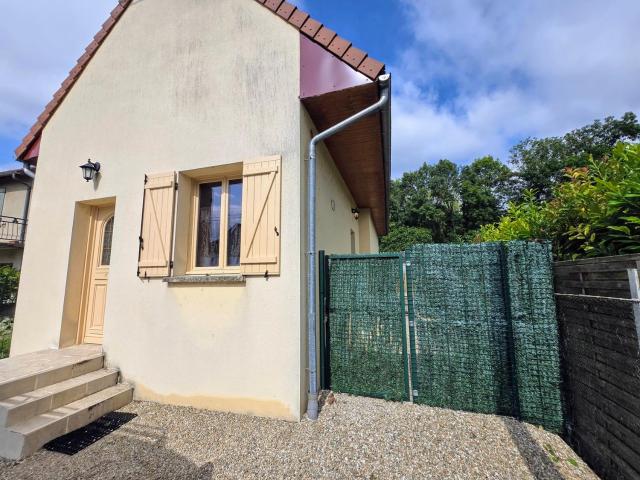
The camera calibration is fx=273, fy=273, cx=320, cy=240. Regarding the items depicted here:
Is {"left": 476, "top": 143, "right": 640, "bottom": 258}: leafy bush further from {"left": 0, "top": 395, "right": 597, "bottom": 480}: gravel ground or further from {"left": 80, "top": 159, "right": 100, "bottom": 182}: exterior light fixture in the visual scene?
{"left": 80, "top": 159, "right": 100, "bottom": 182}: exterior light fixture

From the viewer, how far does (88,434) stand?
2746 millimetres

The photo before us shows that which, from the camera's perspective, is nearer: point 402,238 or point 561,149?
point 402,238

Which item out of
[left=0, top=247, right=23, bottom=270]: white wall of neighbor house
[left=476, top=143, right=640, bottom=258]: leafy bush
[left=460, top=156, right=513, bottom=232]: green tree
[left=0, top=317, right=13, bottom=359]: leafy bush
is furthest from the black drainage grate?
[left=460, top=156, right=513, bottom=232]: green tree

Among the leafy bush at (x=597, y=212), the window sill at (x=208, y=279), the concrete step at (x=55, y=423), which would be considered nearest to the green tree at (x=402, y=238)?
the leafy bush at (x=597, y=212)

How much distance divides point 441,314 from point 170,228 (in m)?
3.53

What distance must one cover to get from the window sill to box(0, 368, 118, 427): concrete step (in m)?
1.40

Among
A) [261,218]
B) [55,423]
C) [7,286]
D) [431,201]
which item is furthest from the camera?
[431,201]

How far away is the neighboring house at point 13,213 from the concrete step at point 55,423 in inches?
500

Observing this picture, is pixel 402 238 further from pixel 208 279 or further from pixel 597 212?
pixel 208 279

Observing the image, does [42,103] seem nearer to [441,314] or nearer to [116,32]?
[116,32]

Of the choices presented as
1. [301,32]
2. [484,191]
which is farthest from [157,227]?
[484,191]

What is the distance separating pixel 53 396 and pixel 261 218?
9.22ft

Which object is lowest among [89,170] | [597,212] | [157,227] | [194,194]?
[597,212]

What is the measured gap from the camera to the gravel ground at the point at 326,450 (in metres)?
2.15
